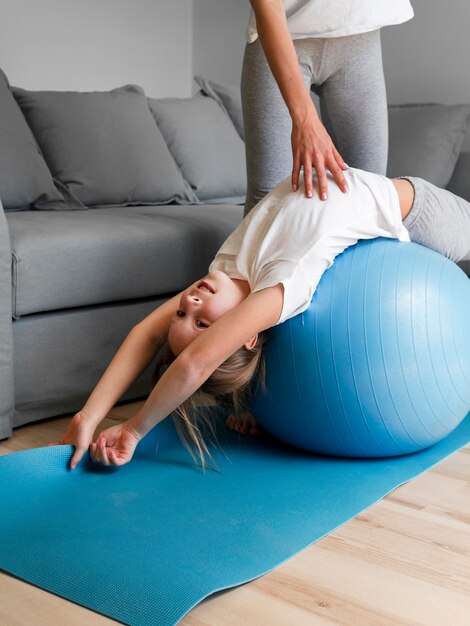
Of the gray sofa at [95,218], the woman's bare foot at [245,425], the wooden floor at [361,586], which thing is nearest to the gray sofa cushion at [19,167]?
the gray sofa at [95,218]

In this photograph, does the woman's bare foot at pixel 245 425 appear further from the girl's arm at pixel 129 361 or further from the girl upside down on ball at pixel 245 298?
the girl's arm at pixel 129 361

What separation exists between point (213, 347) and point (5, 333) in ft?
2.02

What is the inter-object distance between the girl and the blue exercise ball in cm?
23

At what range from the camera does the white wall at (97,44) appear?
368 centimetres

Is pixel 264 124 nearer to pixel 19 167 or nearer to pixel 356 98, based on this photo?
pixel 356 98

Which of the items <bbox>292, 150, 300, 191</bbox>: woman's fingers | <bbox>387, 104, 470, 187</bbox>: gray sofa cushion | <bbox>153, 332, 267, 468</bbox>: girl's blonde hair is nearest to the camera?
<bbox>153, 332, 267, 468</bbox>: girl's blonde hair

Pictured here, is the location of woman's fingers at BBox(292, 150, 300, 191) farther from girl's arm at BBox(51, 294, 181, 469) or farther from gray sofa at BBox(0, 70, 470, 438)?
Result: gray sofa at BBox(0, 70, 470, 438)

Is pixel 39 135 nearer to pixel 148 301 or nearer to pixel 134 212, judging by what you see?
pixel 134 212

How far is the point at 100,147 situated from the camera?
300cm

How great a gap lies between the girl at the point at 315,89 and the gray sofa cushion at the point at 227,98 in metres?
1.48

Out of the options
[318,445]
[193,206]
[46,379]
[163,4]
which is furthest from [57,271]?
[163,4]

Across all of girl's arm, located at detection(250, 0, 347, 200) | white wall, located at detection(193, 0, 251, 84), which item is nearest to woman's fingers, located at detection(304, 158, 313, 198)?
girl's arm, located at detection(250, 0, 347, 200)

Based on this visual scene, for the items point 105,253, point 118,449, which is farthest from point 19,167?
point 118,449

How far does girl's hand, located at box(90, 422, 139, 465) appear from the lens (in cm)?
183
